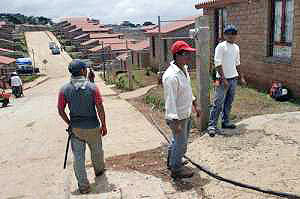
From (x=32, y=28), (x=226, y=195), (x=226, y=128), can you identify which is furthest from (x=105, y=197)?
(x=32, y=28)

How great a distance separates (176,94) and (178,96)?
0.08 metres

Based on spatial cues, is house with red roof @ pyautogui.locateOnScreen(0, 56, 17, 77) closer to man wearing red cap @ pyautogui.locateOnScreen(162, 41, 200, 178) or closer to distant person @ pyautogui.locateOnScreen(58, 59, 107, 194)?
distant person @ pyautogui.locateOnScreen(58, 59, 107, 194)

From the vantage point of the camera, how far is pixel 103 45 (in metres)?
39.9

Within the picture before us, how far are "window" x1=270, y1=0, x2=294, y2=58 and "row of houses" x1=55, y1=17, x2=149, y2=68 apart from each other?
9.18 meters

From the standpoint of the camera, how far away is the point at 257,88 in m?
11.0

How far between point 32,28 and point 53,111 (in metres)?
93.2

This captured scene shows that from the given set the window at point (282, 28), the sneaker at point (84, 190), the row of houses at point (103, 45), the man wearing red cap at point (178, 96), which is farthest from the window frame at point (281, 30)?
the row of houses at point (103, 45)

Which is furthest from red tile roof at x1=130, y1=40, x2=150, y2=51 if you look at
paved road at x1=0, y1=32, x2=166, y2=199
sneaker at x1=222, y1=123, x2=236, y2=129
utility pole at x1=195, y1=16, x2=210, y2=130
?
sneaker at x1=222, y1=123, x2=236, y2=129

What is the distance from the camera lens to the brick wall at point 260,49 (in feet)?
29.0

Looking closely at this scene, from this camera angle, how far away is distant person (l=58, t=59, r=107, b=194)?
14.2 feet

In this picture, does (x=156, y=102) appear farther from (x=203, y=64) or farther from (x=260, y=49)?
(x=203, y=64)

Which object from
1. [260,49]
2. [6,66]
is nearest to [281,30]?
[260,49]

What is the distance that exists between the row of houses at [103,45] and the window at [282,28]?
30.1ft

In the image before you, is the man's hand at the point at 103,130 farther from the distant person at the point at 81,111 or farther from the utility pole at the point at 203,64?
the utility pole at the point at 203,64
